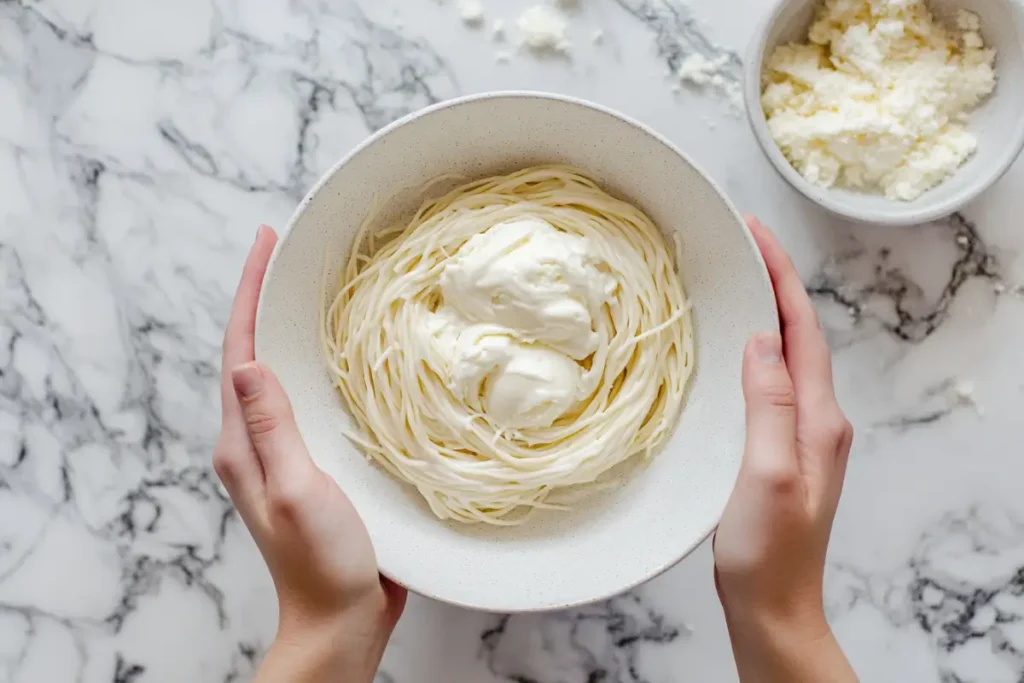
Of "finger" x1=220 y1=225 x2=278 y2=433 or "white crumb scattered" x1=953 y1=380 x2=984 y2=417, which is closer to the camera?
"finger" x1=220 y1=225 x2=278 y2=433

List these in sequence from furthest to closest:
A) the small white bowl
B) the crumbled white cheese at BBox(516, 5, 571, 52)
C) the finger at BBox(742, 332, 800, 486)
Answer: the crumbled white cheese at BBox(516, 5, 571, 52)
the small white bowl
the finger at BBox(742, 332, 800, 486)

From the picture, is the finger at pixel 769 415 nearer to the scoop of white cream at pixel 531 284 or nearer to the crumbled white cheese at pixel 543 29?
the scoop of white cream at pixel 531 284

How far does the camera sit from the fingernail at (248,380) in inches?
37.8

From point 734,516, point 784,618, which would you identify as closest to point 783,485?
point 734,516

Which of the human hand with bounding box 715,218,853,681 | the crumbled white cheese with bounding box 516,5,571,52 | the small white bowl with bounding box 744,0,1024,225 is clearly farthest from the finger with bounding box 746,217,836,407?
the crumbled white cheese with bounding box 516,5,571,52

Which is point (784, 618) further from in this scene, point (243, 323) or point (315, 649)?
point (243, 323)

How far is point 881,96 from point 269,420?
2.69 ft

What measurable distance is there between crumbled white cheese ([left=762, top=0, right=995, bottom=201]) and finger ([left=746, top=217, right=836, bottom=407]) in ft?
0.45

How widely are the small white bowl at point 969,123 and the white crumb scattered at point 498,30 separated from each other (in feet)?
1.07

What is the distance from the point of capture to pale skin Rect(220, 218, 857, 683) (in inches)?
37.9

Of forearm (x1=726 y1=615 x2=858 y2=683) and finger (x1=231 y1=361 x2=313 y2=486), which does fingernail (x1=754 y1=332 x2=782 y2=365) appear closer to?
forearm (x1=726 y1=615 x2=858 y2=683)

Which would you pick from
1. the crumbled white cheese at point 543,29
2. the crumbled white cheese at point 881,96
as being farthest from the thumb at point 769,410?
the crumbled white cheese at point 543,29

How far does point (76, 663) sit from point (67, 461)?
27 cm

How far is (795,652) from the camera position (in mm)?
1017
